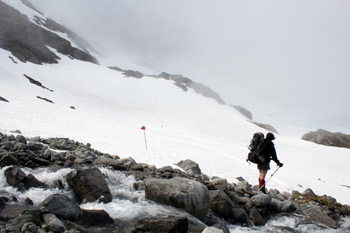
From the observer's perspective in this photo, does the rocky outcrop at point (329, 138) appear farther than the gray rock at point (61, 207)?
Yes

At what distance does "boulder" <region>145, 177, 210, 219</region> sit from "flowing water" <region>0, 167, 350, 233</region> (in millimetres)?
175

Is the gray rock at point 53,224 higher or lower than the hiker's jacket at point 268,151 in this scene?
lower

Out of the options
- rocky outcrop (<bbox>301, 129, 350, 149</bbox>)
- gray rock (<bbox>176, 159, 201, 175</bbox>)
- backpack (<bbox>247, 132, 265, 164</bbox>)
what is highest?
rocky outcrop (<bbox>301, 129, 350, 149</bbox>)

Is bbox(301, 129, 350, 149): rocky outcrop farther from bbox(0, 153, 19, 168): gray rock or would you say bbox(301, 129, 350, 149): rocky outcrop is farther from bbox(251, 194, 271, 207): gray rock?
bbox(0, 153, 19, 168): gray rock

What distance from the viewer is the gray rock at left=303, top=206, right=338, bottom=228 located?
7.76 metres

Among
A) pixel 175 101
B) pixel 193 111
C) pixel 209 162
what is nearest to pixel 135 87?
pixel 175 101

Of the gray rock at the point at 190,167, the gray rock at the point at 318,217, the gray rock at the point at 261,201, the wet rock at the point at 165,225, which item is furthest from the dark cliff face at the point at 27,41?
the gray rock at the point at 318,217

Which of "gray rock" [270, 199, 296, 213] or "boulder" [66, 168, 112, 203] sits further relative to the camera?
"gray rock" [270, 199, 296, 213]

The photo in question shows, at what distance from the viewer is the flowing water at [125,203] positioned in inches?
219

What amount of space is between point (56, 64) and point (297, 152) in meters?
60.7

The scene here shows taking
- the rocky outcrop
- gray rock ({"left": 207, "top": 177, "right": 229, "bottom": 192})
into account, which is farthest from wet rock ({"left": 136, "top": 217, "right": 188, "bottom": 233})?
the rocky outcrop

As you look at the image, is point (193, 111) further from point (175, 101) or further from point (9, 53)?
point (9, 53)

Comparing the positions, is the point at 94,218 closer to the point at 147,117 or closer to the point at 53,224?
the point at 53,224

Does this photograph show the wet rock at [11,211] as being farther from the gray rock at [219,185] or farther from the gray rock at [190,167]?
the gray rock at [190,167]
